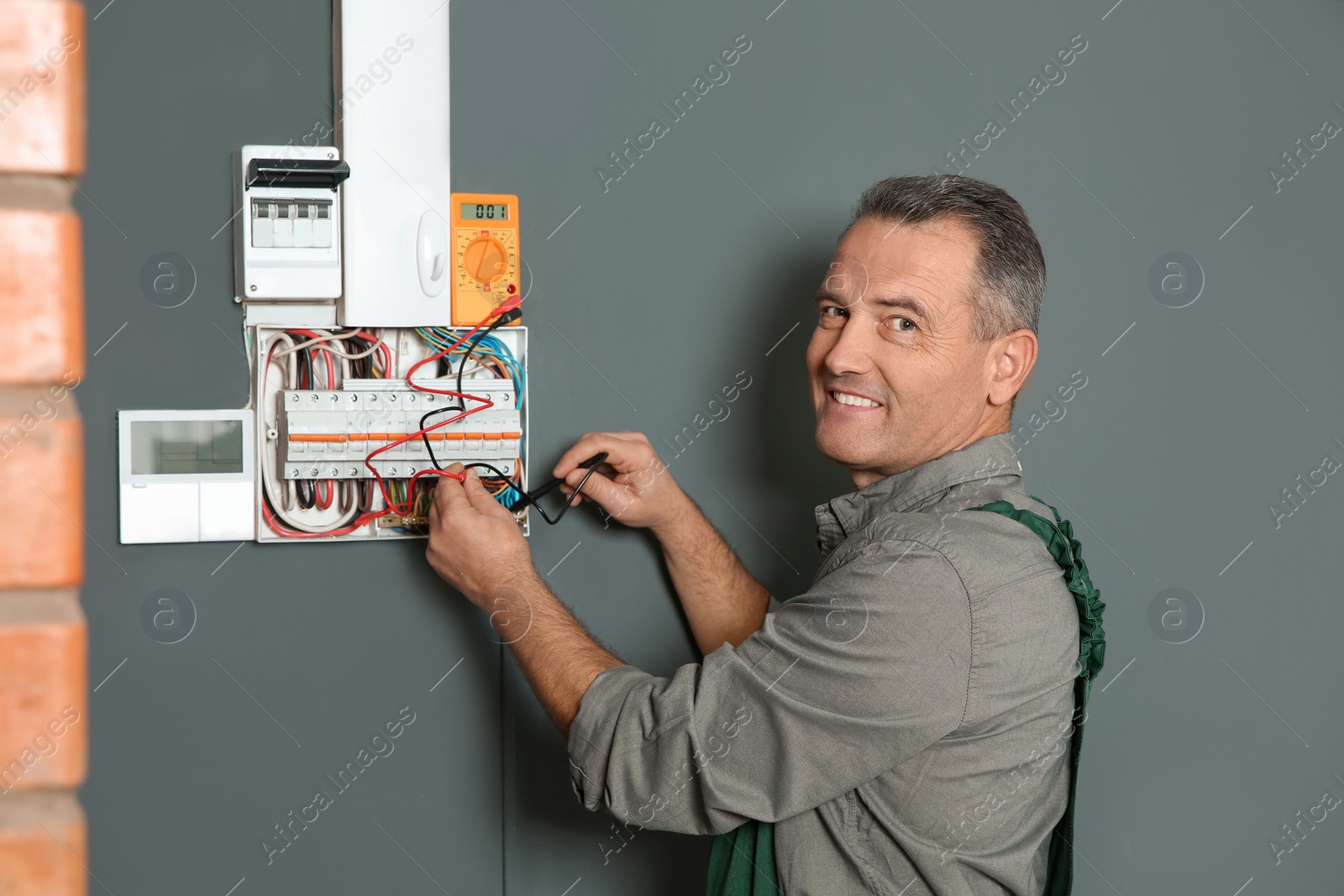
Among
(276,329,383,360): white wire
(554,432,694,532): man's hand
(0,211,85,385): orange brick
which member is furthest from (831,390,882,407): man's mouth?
(0,211,85,385): orange brick

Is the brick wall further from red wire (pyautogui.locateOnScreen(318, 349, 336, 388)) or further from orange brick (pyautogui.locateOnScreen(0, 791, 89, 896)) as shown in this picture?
red wire (pyautogui.locateOnScreen(318, 349, 336, 388))

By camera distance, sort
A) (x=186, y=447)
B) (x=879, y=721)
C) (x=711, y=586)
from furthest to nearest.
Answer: (x=711, y=586) → (x=186, y=447) → (x=879, y=721)

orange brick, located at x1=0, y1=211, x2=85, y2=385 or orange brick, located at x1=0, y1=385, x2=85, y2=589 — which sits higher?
orange brick, located at x1=0, y1=211, x2=85, y2=385

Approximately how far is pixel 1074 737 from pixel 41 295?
1176 millimetres

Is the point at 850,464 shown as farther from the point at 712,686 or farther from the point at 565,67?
the point at 565,67

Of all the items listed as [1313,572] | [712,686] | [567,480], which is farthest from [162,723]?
[1313,572]

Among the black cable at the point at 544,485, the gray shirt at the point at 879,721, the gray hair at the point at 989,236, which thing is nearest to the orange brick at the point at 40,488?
the black cable at the point at 544,485

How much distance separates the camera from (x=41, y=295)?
3.53 ft

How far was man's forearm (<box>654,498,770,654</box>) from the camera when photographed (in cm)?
125

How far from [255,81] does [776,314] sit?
0.66m

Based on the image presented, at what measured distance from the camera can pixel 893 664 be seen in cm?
90

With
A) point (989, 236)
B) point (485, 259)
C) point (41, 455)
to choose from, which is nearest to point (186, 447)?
point (41, 455)

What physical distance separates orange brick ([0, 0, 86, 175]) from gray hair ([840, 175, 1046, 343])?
33.4 inches

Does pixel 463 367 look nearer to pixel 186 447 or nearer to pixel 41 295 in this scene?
pixel 186 447
